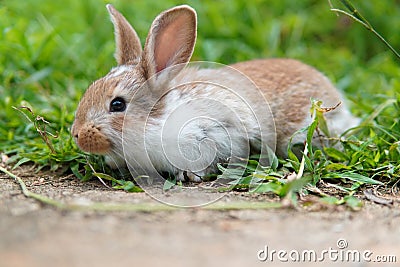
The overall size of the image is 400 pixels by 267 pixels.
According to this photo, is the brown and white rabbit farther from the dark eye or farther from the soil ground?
the soil ground

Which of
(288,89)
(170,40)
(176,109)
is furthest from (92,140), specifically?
(288,89)

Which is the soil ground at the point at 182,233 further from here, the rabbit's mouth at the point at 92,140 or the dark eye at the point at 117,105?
the dark eye at the point at 117,105

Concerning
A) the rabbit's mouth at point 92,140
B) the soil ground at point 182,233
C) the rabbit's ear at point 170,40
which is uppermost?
the rabbit's ear at point 170,40

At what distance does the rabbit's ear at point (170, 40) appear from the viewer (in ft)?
13.8

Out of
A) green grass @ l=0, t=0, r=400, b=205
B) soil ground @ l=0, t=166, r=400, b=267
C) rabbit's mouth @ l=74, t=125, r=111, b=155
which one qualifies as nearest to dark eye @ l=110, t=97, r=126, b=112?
rabbit's mouth @ l=74, t=125, r=111, b=155

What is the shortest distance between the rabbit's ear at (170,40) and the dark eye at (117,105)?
10.5 inches

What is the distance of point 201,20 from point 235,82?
2805 mm

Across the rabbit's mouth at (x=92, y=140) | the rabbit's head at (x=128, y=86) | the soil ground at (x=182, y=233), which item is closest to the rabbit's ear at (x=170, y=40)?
the rabbit's head at (x=128, y=86)

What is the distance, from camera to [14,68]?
5832 mm

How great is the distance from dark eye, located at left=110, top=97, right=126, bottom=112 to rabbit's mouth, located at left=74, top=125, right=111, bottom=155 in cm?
22

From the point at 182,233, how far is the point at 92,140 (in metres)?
Result: 1.28

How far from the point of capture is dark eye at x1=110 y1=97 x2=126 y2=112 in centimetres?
411

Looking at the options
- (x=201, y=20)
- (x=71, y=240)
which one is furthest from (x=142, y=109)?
(x=201, y=20)

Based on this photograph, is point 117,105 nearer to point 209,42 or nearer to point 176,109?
point 176,109
